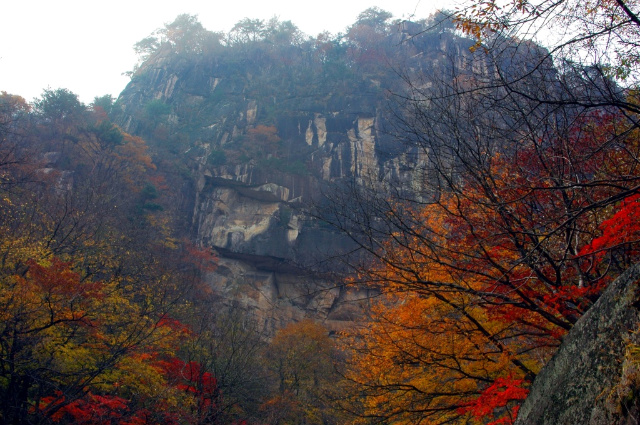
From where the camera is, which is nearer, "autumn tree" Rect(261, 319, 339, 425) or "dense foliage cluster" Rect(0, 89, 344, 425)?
"dense foliage cluster" Rect(0, 89, 344, 425)

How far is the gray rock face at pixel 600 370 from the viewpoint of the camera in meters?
2.49

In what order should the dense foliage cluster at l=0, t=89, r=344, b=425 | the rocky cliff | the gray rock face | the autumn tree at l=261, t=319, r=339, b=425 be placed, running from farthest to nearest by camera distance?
the rocky cliff < the autumn tree at l=261, t=319, r=339, b=425 < the dense foliage cluster at l=0, t=89, r=344, b=425 < the gray rock face

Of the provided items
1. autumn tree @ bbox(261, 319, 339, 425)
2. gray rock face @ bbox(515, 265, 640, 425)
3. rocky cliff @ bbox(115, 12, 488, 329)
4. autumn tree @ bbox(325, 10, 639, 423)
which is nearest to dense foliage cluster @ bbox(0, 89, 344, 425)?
autumn tree @ bbox(261, 319, 339, 425)

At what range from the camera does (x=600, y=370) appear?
9.14 ft

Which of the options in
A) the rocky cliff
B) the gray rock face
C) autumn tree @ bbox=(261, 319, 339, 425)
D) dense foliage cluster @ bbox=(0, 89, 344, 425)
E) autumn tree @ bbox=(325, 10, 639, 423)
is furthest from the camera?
the rocky cliff

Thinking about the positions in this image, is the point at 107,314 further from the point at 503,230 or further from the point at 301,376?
the point at 301,376

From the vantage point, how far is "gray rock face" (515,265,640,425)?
8.16 ft

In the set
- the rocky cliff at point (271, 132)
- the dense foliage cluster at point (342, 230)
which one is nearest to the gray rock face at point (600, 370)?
the dense foliage cluster at point (342, 230)

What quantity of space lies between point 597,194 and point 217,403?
10825mm

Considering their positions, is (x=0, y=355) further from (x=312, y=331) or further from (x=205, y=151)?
(x=205, y=151)

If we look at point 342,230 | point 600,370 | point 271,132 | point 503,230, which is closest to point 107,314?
point 342,230

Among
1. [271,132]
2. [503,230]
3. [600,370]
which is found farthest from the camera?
[271,132]

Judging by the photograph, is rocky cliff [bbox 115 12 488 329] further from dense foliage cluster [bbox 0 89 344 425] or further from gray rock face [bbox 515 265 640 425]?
gray rock face [bbox 515 265 640 425]

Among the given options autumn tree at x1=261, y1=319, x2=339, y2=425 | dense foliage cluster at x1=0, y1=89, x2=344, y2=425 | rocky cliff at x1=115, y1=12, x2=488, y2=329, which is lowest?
autumn tree at x1=261, y1=319, x2=339, y2=425
